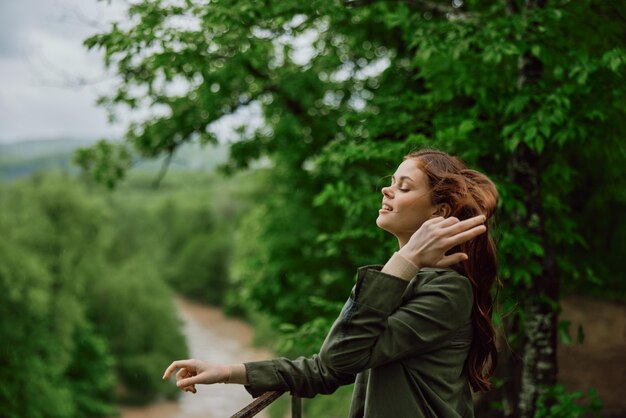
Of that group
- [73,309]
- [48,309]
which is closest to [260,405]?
[48,309]

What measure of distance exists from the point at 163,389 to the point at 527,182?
119 feet

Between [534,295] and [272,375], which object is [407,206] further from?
[534,295]

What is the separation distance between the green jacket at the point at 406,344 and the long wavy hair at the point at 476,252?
5 cm

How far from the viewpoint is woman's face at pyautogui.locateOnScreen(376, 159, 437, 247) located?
208 centimetres

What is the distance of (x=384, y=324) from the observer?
1840 mm

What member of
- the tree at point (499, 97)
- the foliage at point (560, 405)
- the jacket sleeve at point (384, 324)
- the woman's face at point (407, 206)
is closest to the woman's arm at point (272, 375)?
the jacket sleeve at point (384, 324)

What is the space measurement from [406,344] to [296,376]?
0.56m

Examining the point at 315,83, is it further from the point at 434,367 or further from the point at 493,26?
the point at 434,367

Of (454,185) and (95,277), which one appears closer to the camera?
(454,185)

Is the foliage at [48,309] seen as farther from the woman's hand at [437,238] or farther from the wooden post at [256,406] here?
the woman's hand at [437,238]

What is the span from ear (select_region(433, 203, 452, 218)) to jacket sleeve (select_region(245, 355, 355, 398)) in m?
0.63

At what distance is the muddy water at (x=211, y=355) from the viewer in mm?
36875

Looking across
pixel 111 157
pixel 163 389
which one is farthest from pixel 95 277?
pixel 111 157

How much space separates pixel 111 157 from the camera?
880 cm
